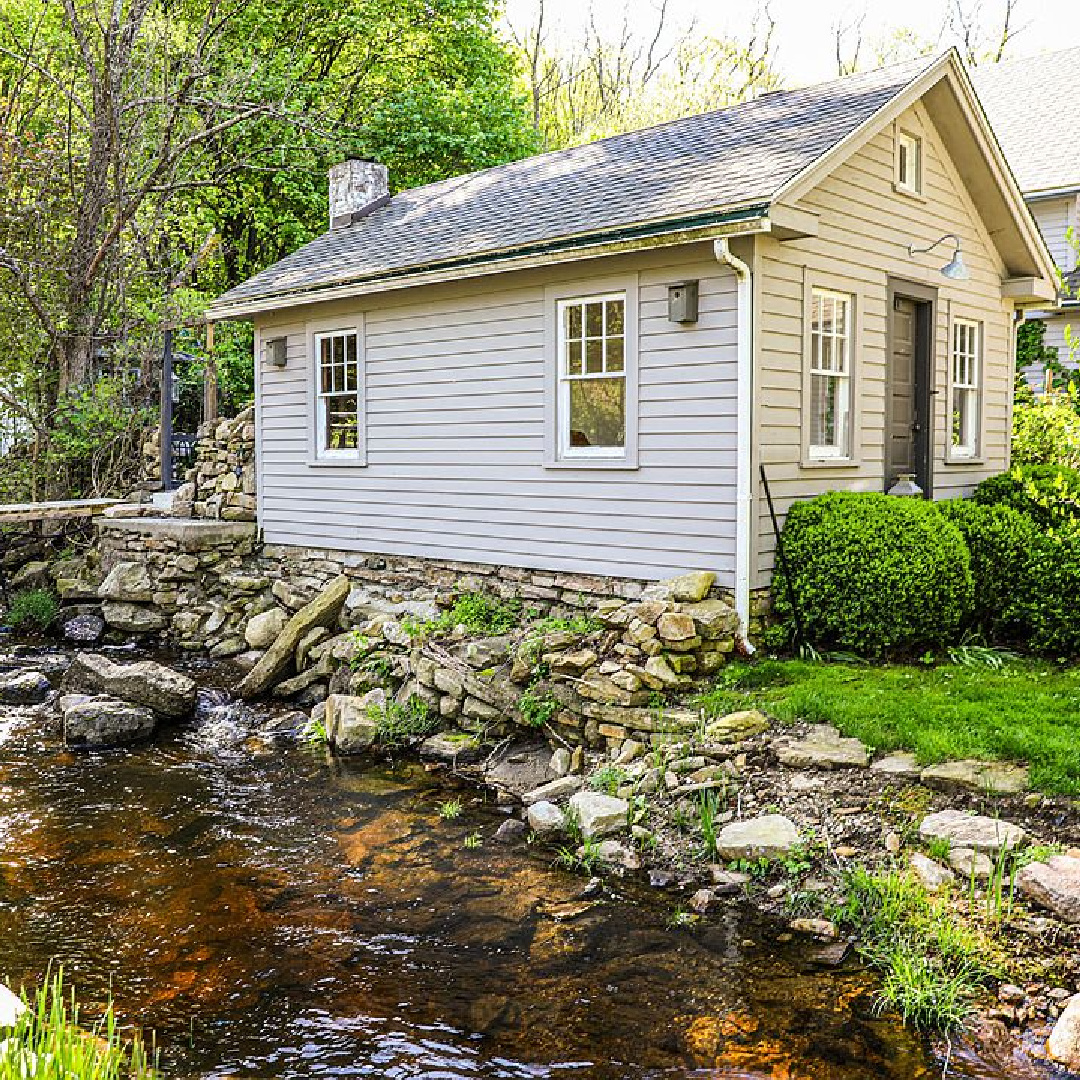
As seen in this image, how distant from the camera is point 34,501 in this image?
1542 centimetres

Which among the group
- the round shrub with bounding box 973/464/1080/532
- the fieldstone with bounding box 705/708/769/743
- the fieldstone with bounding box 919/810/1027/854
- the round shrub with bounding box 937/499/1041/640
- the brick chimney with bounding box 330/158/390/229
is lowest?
the fieldstone with bounding box 919/810/1027/854

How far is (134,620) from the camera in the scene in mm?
12945

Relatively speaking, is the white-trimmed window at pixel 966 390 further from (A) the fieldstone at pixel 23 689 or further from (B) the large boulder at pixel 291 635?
(A) the fieldstone at pixel 23 689

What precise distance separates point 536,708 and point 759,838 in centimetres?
248

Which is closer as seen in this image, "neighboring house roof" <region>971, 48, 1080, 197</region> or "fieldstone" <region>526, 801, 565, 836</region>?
"fieldstone" <region>526, 801, 565, 836</region>

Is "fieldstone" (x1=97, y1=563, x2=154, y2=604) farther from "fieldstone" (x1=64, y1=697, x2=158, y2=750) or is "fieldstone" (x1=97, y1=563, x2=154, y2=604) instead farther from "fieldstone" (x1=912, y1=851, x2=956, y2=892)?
"fieldstone" (x1=912, y1=851, x2=956, y2=892)

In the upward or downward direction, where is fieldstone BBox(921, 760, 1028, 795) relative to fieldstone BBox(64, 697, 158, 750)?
upward

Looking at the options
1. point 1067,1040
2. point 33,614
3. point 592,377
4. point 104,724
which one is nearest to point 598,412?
point 592,377

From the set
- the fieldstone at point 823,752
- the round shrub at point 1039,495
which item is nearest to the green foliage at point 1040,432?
the round shrub at point 1039,495

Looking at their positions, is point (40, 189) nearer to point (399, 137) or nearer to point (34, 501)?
point (34, 501)

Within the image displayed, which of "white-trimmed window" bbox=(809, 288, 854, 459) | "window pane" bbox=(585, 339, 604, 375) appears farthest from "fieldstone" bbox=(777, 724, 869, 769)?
"window pane" bbox=(585, 339, 604, 375)

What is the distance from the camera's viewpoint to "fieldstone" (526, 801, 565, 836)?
6609mm

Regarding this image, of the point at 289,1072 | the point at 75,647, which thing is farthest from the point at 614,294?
the point at 75,647

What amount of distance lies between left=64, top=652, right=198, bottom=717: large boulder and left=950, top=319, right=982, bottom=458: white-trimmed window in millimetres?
8201
